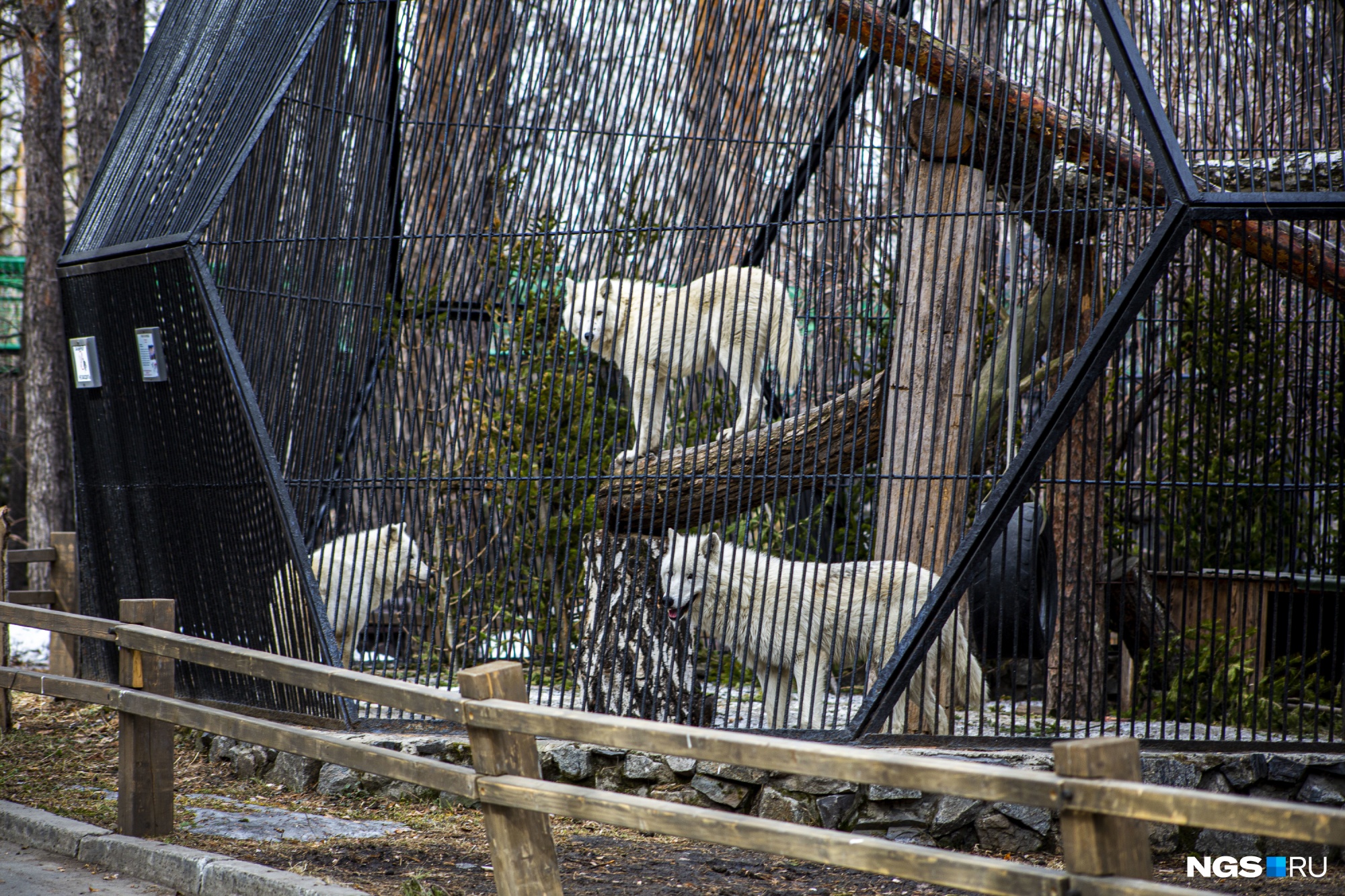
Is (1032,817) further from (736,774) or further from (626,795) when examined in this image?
(626,795)

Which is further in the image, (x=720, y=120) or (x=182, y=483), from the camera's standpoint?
(x=182, y=483)

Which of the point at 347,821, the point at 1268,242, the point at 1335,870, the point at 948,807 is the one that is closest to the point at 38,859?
the point at 347,821

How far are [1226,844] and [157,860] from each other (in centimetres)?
530

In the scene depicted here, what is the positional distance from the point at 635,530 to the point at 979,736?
7.87ft

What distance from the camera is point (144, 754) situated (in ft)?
17.2

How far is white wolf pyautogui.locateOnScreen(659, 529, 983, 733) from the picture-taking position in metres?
6.09

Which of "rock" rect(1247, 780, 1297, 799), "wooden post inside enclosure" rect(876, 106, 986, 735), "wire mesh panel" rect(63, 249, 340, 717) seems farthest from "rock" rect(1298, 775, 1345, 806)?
"wire mesh panel" rect(63, 249, 340, 717)

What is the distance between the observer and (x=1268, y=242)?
585 centimetres

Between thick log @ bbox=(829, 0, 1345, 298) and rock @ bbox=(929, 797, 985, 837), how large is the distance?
3.25 m

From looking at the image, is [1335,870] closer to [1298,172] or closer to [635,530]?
[1298,172]

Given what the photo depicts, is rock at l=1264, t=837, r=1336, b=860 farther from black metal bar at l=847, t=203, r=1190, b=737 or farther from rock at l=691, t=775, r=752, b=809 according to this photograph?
rock at l=691, t=775, r=752, b=809

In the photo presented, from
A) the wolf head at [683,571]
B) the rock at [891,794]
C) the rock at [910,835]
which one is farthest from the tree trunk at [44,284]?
the rock at [910,835]

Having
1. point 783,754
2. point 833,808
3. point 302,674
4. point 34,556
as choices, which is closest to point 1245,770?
point 833,808

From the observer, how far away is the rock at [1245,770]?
570 centimetres
